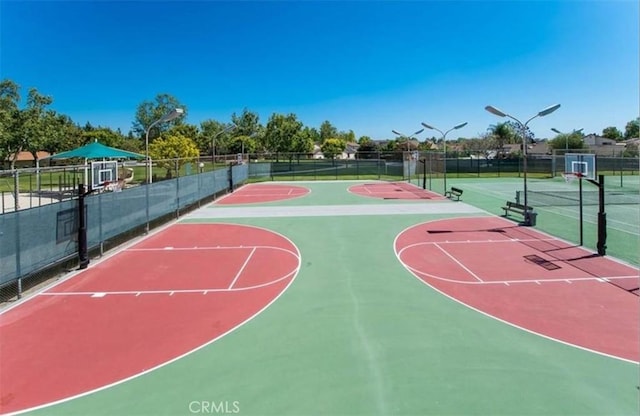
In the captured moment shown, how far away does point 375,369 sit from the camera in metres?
6.02

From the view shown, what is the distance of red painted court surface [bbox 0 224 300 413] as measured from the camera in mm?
6043

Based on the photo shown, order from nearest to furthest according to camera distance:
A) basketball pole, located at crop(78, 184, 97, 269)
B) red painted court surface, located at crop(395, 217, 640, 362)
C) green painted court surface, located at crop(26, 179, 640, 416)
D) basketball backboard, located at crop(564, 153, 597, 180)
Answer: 1. green painted court surface, located at crop(26, 179, 640, 416)
2. red painted court surface, located at crop(395, 217, 640, 362)
3. basketball pole, located at crop(78, 184, 97, 269)
4. basketball backboard, located at crop(564, 153, 597, 180)

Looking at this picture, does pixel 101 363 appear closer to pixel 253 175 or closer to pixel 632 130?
pixel 253 175

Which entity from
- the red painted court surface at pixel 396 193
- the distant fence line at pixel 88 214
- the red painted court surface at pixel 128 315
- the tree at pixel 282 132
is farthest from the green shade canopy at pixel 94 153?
the tree at pixel 282 132

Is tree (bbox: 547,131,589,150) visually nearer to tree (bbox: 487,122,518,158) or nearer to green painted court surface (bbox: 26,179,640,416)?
tree (bbox: 487,122,518,158)

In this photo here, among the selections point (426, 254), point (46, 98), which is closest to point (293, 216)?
point (426, 254)

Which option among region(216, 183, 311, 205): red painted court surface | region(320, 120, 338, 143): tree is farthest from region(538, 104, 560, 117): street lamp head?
region(320, 120, 338, 143): tree

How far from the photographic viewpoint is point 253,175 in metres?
41.7

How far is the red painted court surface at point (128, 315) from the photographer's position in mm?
6043

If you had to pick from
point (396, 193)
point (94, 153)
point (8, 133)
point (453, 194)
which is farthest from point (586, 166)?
point (8, 133)

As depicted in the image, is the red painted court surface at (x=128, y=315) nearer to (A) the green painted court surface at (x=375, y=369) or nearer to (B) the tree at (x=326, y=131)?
(A) the green painted court surface at (x=375, y=369)

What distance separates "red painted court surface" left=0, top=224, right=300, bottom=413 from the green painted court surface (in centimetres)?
52

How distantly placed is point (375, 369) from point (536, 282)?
19.6 ft

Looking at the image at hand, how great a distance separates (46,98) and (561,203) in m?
57.3
